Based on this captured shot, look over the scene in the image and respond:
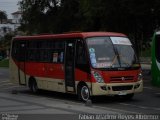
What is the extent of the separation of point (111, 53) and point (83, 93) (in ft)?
5.81

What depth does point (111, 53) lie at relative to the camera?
1959 cm

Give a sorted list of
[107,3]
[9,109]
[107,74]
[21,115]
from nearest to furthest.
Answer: [21,115], [9,109], [107,74], [107,3]

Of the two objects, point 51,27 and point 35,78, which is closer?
point 35,78

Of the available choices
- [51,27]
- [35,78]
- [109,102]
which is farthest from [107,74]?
[51,27]

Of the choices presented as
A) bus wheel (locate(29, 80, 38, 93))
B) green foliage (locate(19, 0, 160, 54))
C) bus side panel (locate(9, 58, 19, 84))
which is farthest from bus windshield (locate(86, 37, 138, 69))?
green foliage (locate(19, 0, 160, 54))

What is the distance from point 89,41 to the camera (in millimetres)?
19828

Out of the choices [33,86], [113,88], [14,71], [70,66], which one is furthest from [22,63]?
[113,88]

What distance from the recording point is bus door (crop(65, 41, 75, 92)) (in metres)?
20.5

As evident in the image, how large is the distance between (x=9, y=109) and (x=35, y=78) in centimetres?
689

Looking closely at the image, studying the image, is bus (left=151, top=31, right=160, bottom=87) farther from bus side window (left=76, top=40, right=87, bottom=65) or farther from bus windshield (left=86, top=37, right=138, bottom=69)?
bus side window (left=76, top=40, right=87, bottom=65)

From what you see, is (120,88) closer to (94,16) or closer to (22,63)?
(22,63)

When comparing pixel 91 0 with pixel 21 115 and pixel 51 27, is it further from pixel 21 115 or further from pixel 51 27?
pixel 21 115

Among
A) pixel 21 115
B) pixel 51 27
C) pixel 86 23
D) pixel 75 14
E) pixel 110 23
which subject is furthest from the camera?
pixel 51 27

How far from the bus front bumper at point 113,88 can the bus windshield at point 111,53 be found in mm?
656
